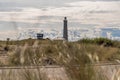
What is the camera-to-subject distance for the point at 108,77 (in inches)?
338

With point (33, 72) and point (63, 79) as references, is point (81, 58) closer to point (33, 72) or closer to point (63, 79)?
point (33, 72)

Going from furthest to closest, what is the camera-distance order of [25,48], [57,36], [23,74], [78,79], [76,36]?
[57,36] < [76,36] < [25,48] < [23,74] < [78,79]

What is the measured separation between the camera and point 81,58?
7719 millimetres

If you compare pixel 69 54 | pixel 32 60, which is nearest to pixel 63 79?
pixel 32 60

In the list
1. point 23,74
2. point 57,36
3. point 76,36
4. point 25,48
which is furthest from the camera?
point 57,36

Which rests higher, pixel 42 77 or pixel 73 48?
pixel 73 48

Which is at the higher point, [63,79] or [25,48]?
[25,48]

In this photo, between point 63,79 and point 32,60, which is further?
point 63,79

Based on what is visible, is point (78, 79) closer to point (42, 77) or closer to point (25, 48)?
point (42, 77)

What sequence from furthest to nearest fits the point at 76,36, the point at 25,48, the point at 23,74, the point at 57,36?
the point at 57,36, the point at 76,36, the point at 25,48, the point at 23,74

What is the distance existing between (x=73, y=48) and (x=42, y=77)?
755 millimetres

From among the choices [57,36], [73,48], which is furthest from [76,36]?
[73,48]

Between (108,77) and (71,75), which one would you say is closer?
(71,75)

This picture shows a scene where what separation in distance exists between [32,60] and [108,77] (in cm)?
145
